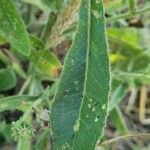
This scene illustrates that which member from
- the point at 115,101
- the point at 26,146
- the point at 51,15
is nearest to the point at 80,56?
the point at 51,15

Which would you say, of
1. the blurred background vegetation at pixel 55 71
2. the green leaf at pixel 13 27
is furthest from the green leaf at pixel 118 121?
the green leaf at pixel 13 27

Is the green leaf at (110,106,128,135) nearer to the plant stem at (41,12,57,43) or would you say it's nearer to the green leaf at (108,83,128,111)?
the green leaf at (108,83,128,111)

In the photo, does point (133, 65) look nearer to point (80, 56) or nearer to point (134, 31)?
point (134, 31)

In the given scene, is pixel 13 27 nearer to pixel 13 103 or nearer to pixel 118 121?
pixel 13 103

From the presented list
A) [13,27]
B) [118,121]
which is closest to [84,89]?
[13,27]

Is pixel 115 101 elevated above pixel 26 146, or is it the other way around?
pixel 115 101

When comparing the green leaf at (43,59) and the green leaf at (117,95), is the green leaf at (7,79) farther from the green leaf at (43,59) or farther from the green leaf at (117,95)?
the green leaf at (117,95)
